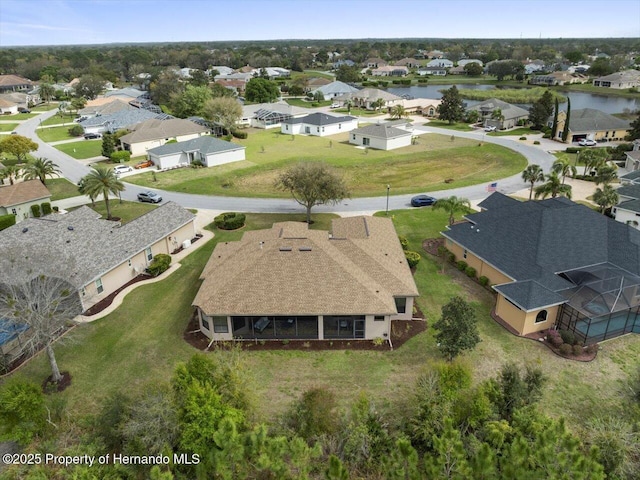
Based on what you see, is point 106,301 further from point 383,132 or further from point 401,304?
point 383,132

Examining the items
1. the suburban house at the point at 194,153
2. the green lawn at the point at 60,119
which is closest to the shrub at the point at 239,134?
the suburban house at the point at 194,153

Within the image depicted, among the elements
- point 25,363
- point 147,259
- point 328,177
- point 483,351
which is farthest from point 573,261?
point 25,363

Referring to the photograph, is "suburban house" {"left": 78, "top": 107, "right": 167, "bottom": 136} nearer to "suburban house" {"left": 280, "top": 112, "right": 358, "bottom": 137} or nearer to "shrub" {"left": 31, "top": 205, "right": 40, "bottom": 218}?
"suburban house" {"left": 280, "top": 112, "right": 358, "bottom": 137}

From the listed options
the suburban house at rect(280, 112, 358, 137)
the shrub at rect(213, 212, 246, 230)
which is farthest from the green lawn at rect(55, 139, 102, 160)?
the shrub at rect(213, 212, 246, 230)

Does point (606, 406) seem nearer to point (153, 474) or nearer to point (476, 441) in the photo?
point (476, 441)

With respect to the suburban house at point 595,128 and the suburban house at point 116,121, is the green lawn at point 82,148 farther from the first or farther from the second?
the suburban house at point 595,128
